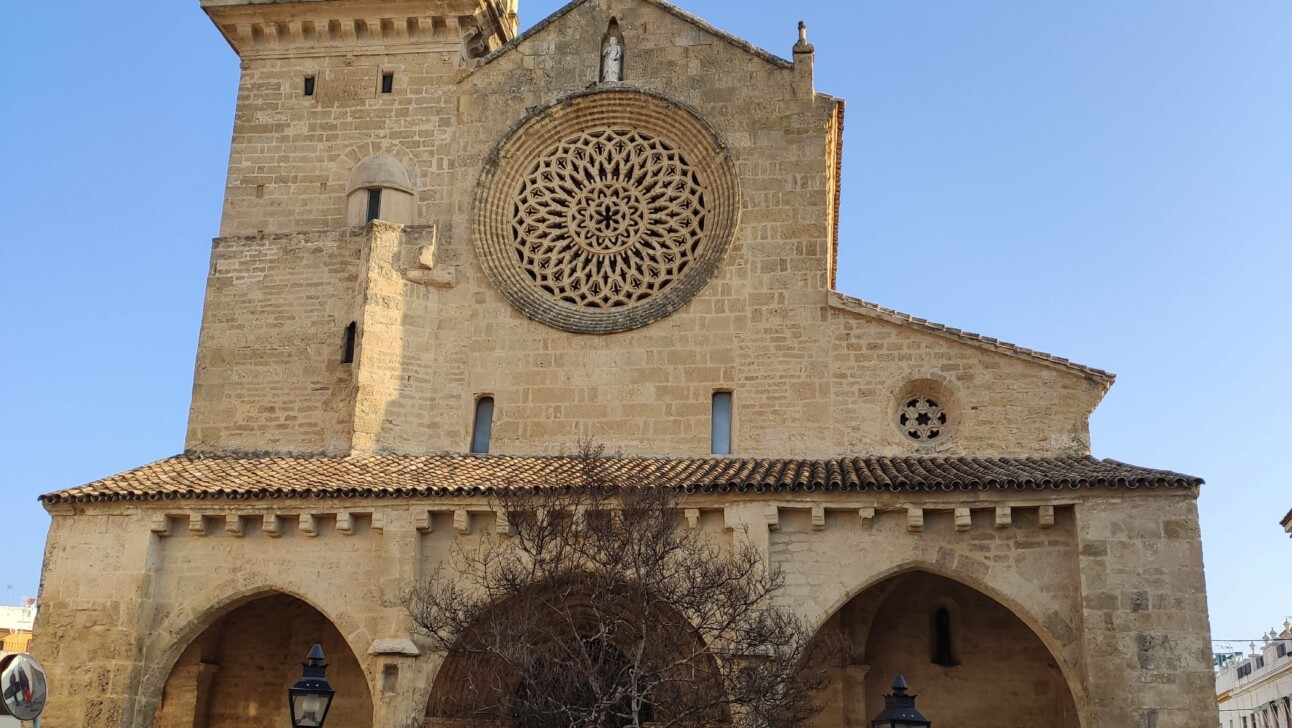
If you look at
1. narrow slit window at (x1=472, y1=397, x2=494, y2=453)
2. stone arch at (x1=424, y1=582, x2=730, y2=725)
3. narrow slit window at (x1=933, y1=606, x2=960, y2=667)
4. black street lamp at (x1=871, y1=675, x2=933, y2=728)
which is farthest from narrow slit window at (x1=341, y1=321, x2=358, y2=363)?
black street lamp at (x1=871, y1=675, x2=933, y2=728)

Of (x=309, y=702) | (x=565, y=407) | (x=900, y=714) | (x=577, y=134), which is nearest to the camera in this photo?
(x=309, y=702)

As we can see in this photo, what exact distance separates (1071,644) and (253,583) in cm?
843

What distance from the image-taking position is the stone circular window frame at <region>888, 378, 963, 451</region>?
1388 centimetres

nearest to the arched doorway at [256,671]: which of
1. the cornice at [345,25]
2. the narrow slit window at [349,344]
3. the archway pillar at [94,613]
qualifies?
the archway pillar at [94,613]

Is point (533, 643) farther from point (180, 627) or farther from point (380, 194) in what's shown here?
point (380, 194)

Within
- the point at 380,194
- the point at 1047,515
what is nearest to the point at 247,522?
the point at 380,194

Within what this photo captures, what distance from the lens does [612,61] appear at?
1638 cm

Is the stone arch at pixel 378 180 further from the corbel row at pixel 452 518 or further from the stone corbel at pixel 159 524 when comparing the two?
the stone corbel at pixel 159 524

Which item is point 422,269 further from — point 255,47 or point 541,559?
point 541,559

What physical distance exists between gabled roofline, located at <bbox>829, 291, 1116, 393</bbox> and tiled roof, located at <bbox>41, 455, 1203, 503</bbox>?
42.6 inches

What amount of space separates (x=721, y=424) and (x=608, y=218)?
10.4 ft

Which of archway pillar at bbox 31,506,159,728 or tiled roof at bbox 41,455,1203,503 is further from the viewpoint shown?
archway pillar at bbox 31,506,159,728

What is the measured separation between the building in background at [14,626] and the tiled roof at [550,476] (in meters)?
38.2

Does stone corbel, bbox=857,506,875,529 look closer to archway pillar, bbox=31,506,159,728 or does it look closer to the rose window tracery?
the rose window tracery
